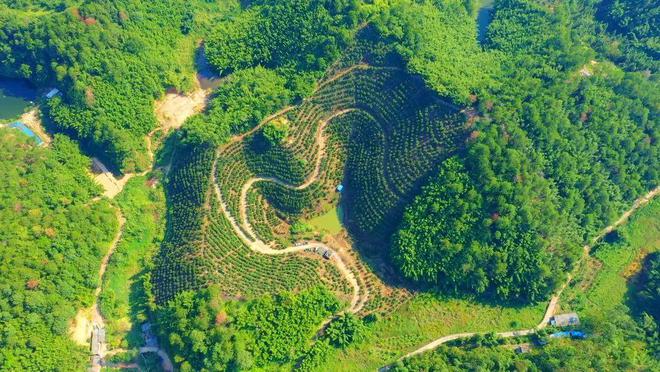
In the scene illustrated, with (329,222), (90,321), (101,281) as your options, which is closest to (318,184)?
(329,222)

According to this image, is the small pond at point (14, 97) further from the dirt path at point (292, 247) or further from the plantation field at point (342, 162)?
the plantation field at point (342, 162)

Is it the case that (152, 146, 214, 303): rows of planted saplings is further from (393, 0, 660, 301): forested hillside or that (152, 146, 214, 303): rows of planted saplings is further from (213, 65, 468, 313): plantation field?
(393, 0, 660, 301): forested hillside

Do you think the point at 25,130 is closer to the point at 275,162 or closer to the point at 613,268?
the point at 275,162

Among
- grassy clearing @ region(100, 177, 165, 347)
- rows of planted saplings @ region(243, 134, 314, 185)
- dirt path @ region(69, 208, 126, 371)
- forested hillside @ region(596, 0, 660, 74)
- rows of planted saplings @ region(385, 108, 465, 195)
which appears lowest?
dirt path @ region(69, 208, 126, 371)

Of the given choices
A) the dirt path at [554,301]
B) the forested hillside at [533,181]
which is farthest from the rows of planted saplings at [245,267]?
the dirt path at [554,301]

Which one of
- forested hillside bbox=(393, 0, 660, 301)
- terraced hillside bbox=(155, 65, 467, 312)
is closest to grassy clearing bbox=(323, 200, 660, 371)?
forested hillside bbox=(393, 0, 660, 301)

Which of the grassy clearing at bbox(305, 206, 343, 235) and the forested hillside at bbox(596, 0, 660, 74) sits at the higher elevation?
the forested hillside at bbox(596, 0, 660, 74)
